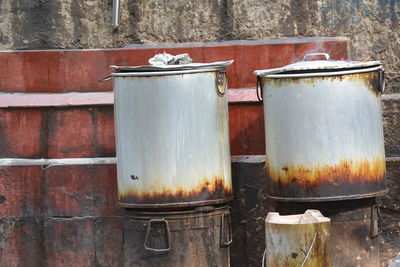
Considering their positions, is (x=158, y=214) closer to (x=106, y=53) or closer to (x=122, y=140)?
(x=122, y=140)

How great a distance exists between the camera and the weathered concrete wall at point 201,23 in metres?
6.71

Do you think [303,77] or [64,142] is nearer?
[303,77]

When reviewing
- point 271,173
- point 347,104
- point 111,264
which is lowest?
point 111,264

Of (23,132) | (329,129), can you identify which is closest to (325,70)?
(329,129)

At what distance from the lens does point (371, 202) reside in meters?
5.96

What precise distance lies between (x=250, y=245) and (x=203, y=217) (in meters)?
0.73

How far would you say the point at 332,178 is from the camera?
5.83 m

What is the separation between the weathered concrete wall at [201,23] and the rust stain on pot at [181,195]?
128 centimetres

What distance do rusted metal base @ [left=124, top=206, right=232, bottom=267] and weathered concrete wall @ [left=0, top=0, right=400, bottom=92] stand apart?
4.76 ft

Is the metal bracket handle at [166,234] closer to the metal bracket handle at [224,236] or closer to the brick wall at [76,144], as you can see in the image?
the metal bracket handle at [224,236]

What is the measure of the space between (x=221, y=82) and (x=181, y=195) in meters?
0.78

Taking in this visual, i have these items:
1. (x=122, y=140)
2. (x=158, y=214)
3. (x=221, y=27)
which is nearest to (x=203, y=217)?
(x=158, y=214)

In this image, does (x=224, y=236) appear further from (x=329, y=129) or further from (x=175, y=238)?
(x=329, y=129)

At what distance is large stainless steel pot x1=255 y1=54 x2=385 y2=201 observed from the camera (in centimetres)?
583
